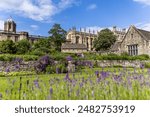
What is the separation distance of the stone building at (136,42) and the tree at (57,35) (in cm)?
3736

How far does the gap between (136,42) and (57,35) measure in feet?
135

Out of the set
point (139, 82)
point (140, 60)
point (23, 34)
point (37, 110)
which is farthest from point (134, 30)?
point (23, 34)

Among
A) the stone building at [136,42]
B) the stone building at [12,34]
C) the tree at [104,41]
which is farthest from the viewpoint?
the stone building at [12,34]

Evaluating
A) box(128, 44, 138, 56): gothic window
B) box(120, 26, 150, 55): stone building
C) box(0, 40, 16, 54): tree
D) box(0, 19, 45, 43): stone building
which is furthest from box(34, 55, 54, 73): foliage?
box(0, 19, 45, 43): stone building

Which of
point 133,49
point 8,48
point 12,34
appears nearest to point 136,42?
point 133,49

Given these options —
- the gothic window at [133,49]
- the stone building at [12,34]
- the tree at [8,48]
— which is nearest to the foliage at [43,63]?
the gothic window at [133,49]

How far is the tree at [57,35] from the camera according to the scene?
3207 inches

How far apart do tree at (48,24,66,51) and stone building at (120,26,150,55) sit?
123 ft

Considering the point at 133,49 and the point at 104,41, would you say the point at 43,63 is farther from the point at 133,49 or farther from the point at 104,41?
the point at 104,41

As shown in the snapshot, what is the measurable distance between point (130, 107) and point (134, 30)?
4211 cm

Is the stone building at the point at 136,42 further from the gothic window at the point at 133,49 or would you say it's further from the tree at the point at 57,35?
the tree at the point at 57,35

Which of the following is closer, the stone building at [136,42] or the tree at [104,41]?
the stone building at [136,42]

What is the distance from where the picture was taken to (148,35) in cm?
4559

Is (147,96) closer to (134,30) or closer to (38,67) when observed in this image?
(38,67)
